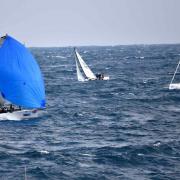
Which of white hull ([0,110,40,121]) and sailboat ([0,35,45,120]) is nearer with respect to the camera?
sailboat ([0,35,45,120])

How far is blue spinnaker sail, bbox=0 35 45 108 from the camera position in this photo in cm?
5416

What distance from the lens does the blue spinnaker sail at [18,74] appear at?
54156 millimetres

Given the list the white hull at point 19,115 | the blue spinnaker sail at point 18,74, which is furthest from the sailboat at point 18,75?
the white hull at point 19,115

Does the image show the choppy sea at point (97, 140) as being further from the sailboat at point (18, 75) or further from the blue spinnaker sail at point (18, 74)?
the blue spinnaker sail at point (18, 74)

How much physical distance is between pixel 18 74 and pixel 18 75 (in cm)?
11

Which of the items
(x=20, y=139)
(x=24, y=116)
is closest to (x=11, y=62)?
(x=24, y=116)

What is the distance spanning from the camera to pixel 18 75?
178ft

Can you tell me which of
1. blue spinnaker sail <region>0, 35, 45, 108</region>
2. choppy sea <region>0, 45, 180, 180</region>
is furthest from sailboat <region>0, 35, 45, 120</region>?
choppy sea <region>0, 45, 180, 180</region>

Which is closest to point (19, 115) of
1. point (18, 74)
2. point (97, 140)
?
point (18, 74)

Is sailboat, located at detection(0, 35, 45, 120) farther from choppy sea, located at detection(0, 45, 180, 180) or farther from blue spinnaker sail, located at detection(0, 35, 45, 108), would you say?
choppy sea, located at detection(0, 45, 180, 180)

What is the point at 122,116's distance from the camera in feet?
195

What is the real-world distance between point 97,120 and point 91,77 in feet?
161

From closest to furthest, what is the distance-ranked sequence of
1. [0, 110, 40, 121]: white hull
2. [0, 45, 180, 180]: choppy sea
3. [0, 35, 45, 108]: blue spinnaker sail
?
[0, 45, 180, 180]: choppy sea, [0, 35, 45, 108]: blue spinnaker sail, [0, 110, 40, 121]: white hull

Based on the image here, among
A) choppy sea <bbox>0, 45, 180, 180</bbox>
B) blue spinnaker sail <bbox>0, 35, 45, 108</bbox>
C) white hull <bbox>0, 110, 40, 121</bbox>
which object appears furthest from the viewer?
white hull <bbox>0, 110, 40, 121</bbox>
